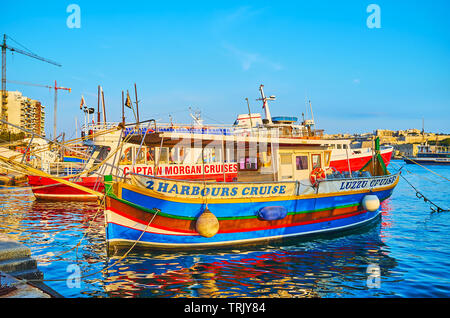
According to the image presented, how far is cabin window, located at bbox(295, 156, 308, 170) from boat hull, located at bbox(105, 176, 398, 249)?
1713 millimetres

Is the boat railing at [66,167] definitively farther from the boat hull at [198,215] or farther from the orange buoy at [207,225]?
the orange buoy at [207,225]

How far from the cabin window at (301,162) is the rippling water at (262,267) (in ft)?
10.1

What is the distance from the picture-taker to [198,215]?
403 inches

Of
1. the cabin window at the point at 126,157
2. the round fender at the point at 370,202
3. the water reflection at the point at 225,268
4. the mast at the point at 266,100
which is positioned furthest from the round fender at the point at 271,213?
the mast at the point at 266,100

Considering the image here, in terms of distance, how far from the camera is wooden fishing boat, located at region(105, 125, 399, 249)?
9.85 meters

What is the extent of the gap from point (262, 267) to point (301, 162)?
568 cm

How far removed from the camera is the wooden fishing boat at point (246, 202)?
985 centimetres

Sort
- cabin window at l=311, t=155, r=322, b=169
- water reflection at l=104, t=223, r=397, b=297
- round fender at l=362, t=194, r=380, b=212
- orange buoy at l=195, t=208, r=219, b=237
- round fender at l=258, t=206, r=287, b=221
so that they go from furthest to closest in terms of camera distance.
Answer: cabin window at l=311, t=155, r=322, b=169, round fender at l=362, t=194, r=380, b=212, round fender at l=258, t=206, r=287, b=221, orange buoy at l=195, t=208, r=219, b=237, water reflection at l=104, t=223, r=397, b=297

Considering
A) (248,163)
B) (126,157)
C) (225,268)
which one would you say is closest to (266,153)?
(248,163)

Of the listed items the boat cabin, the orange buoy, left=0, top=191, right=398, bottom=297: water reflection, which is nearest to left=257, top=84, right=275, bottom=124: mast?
the boat cabin

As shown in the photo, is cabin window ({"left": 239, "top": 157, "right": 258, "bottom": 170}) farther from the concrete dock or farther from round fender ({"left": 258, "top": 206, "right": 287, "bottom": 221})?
the concrete dock
